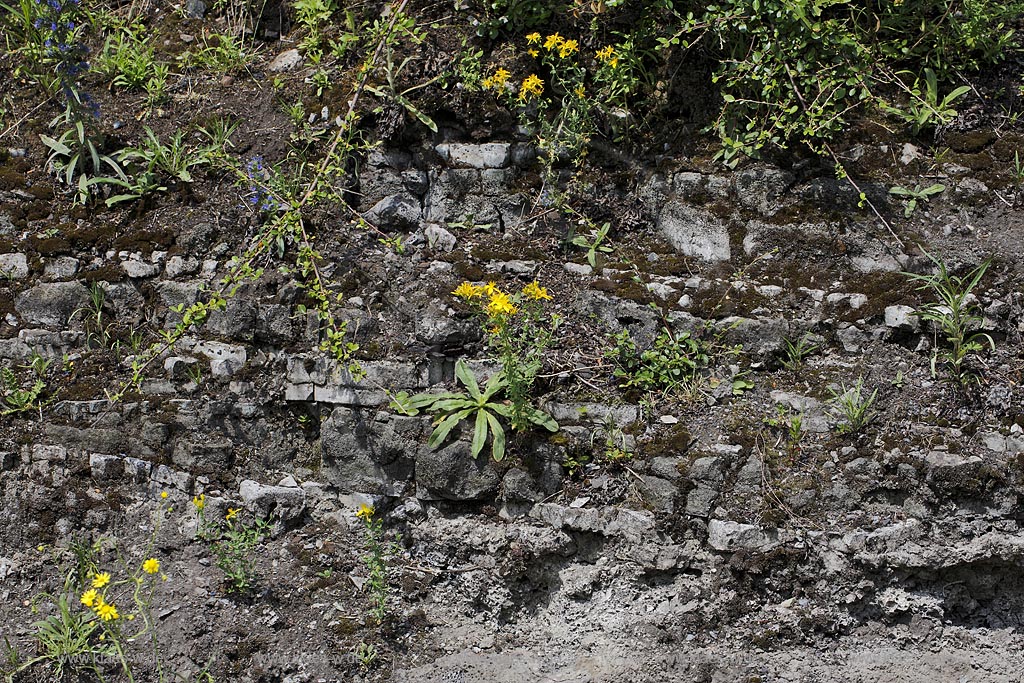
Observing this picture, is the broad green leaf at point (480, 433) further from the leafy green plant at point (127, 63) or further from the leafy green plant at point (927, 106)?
the leafy green plant at point (127, 63)

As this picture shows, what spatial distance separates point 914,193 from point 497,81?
82.8 inches

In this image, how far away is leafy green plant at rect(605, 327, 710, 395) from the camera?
3.80m

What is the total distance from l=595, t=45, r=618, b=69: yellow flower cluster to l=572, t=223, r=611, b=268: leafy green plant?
0.82m

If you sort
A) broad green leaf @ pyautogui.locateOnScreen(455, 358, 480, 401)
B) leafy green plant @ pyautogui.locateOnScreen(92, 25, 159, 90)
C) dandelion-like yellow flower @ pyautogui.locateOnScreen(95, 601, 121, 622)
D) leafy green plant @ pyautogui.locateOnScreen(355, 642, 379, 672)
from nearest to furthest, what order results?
1. dandelion-like yellow flower @ pyautogui.locateOnScreen(95, 601, 121, 622)
2. leafy green plant @ pyautogui.locateOnScreen(355, 642, 379, 672)
3. broad green leaf @ pyautogui.locateOnScreen(455, 358, 480, 401)
4. leafy green plant @ pyautogui.locateOnScreen(92, 25, 159, 90)

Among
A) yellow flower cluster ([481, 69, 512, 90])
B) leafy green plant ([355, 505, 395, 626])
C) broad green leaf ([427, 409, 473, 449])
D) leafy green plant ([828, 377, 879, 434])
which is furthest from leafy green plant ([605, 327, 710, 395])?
yellow flower cluster ([481, 69, 512, 90])

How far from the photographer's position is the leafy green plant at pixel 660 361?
3.80 m

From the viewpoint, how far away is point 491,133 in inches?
168

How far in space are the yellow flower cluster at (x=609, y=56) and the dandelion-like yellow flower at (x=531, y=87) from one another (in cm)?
34

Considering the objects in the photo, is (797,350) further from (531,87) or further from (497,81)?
(497,81)

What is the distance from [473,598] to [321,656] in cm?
70

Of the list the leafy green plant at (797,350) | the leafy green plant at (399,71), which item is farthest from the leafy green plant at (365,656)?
the leafy green plant at (399,71)

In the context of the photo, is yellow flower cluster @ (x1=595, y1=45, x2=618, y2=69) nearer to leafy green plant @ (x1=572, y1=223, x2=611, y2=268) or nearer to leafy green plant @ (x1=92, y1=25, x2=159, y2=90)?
leafy green plant @ (x1=572, y1=223, x2=611, y2=268)

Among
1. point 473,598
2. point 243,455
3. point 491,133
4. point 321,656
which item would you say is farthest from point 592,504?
point 491,133

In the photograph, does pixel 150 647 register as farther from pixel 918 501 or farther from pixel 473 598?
pixel 918 501
